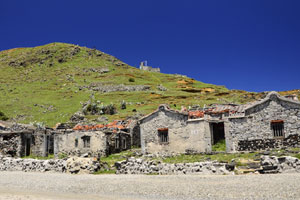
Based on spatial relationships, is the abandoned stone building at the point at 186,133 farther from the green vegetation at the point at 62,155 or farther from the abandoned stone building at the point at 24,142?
the green vegetation at the point at 62,155

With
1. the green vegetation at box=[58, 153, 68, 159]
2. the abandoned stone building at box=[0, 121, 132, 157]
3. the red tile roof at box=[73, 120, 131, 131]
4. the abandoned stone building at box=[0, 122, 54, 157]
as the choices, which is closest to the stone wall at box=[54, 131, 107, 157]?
the abandoned stone building at box=[0, 121, 132, 157]

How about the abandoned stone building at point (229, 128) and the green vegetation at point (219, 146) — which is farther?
the green vegetation at point (219, 146)

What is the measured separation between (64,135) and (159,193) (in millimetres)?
25395

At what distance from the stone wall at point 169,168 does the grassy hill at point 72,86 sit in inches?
1690

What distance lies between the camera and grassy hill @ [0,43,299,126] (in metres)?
79.7

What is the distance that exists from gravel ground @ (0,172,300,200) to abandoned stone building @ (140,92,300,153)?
33.8ft

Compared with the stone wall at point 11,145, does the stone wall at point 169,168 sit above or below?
below

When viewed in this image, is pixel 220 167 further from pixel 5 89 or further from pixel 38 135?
pixel 5 89

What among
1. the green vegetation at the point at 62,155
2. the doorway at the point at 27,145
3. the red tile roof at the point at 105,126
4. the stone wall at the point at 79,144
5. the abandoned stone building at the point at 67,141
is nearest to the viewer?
the stone wall at the point at 79,144

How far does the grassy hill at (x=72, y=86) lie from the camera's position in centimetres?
7969


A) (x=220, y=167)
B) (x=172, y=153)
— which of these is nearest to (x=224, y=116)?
(x=172, y=153)

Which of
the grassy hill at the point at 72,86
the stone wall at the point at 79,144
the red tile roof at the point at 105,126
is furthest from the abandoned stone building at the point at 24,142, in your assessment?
the grassy hill at the point at 72,86

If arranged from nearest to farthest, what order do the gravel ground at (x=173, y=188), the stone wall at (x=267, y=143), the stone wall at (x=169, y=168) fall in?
1. the gravel ground at (x=173, y=188)
2. the stone wall at (x=169, y=168)
3. the stone wall at (x=267, y=143)

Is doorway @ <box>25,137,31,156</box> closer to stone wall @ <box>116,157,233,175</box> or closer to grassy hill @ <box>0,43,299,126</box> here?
stone wall @ <box>116,157,233,175</box>
